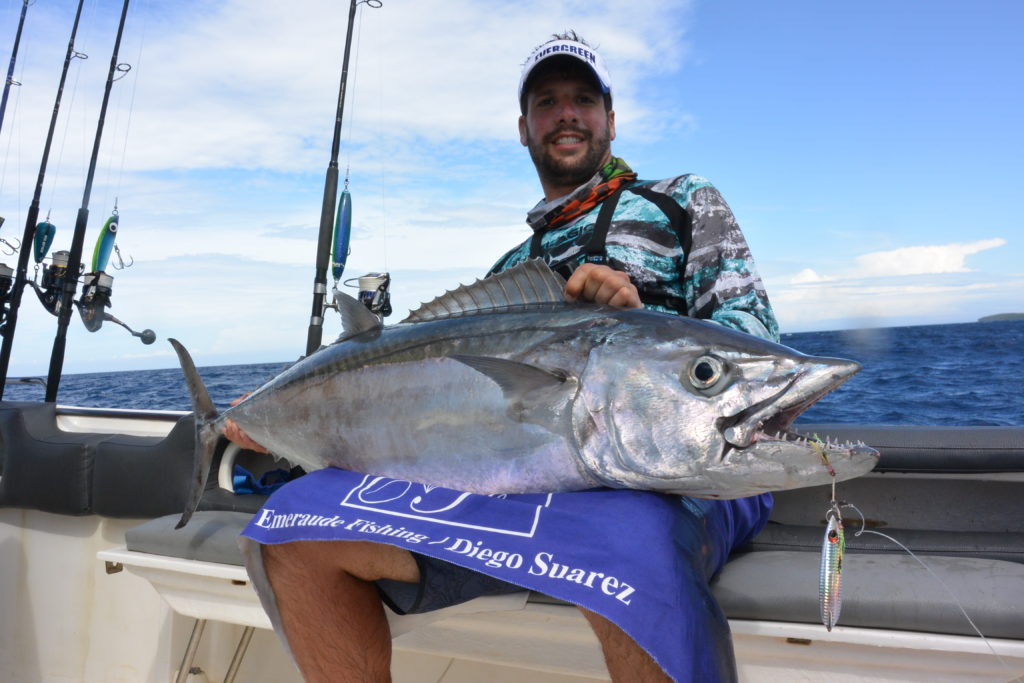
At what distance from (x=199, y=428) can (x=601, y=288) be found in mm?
1358

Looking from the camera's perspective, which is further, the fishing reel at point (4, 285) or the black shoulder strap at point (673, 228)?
the fishing reel at point (4, 285)

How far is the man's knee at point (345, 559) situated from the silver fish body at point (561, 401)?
0.59 feet

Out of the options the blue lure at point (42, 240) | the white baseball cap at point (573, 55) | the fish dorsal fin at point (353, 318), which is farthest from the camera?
the blue lure at point (42, 240)

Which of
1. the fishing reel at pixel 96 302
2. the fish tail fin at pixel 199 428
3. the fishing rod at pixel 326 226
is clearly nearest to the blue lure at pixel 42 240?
the fishing reel at pixel 96 302

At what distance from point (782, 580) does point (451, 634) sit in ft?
3.00

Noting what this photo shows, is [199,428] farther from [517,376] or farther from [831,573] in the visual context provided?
[831,573]

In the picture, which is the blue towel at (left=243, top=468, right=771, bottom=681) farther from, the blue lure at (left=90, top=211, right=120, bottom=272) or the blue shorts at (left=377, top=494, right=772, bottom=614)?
the blue lure at (left=90, top=211, right=120, bottom=272)

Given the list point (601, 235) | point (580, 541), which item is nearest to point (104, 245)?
point (601, 235)

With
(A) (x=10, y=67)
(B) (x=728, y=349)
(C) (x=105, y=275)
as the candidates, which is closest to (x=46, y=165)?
(A) (x=10, y=67)

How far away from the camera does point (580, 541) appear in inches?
49.4

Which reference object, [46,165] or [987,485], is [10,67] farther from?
[987,485]

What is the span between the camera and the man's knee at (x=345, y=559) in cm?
152

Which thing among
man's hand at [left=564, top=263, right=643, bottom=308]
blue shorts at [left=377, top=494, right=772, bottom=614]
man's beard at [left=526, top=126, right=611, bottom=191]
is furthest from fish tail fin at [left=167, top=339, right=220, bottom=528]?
man's beard at [left=526, top=126, right=611, bottom=191]

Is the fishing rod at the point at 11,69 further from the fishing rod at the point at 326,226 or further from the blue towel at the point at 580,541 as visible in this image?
the blue towel at the point at 580,541
